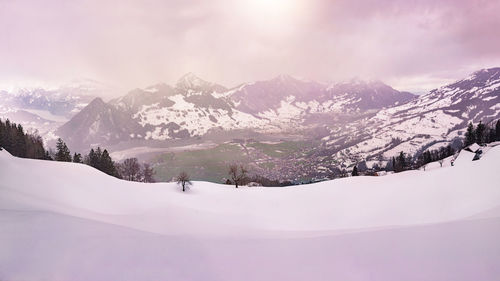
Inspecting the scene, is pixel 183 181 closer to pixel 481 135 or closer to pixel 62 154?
pixel 62 154

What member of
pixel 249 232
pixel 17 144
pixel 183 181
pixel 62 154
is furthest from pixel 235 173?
pixel 17 144

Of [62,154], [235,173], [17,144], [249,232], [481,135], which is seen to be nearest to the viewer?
[249,232]

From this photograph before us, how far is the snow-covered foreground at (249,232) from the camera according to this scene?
42.4 ft

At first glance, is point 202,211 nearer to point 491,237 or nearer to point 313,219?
point 313,219

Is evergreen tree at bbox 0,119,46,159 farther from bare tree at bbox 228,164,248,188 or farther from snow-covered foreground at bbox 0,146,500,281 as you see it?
bare tree at bbox 228,164,248,188

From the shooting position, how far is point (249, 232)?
2008 centimetres

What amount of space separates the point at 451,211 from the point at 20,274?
1113 inches

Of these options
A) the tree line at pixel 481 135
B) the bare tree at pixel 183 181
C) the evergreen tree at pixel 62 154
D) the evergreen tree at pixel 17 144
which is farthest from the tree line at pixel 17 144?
the tree line at pixel 481 135

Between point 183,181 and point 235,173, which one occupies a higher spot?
point 235,173

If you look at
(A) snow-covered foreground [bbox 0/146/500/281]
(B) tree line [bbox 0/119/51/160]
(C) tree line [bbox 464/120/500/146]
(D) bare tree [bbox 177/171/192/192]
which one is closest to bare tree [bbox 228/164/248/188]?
(D) bare tree [bbox 177/171/192/192]

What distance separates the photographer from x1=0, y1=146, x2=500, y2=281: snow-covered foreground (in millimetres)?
12914

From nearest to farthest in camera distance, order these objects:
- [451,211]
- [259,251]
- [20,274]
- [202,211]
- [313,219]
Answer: [20,274] < [259,251] < [451,211] < [313,219] < [202,211]

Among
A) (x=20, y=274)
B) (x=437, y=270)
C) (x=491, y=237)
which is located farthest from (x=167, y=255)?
(x=491, y=237)

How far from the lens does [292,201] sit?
1303 inches
